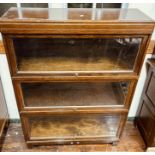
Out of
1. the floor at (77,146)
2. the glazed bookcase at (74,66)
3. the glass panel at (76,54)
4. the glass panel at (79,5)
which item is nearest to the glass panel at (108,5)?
the glass panel at (79,5)

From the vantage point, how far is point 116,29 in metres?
0.94

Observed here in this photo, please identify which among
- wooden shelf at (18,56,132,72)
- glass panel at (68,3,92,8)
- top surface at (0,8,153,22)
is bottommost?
wooden shelf at (18,56,132,72)

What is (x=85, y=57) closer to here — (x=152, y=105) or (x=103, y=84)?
(x=103, y=84)

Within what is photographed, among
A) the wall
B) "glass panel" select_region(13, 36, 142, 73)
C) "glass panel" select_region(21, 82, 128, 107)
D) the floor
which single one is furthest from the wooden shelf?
the floor

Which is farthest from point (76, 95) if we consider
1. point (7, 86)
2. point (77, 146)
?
point (7, 86)

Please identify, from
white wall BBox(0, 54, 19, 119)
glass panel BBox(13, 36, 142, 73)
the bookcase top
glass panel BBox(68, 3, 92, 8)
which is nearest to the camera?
the bookcase top

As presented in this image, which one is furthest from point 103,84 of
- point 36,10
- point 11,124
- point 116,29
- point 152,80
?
point 11,124

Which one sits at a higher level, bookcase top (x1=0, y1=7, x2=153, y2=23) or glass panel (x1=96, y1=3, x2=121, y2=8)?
bookcase top (x1=0, y1=7, x2=153, y2=23)

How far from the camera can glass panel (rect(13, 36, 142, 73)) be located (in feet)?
3.43

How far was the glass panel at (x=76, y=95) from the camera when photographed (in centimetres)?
132

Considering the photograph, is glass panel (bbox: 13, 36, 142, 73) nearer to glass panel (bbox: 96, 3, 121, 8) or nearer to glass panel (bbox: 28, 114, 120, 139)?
glass panel (bbox: 96, 3, 121, 8)

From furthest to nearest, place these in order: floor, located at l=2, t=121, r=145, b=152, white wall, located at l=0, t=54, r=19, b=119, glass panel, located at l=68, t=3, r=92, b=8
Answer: floor, located at l=2, t=121, r=145, b=152
white wall, located at l=0, t=54, r=19, b=119
glass panel, located at l=68, t=3, r=92, b=8

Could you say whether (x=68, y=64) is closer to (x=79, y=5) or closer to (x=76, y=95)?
(x=76, y=95)

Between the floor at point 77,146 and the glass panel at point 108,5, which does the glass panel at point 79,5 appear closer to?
the glass panel at point 108,5
